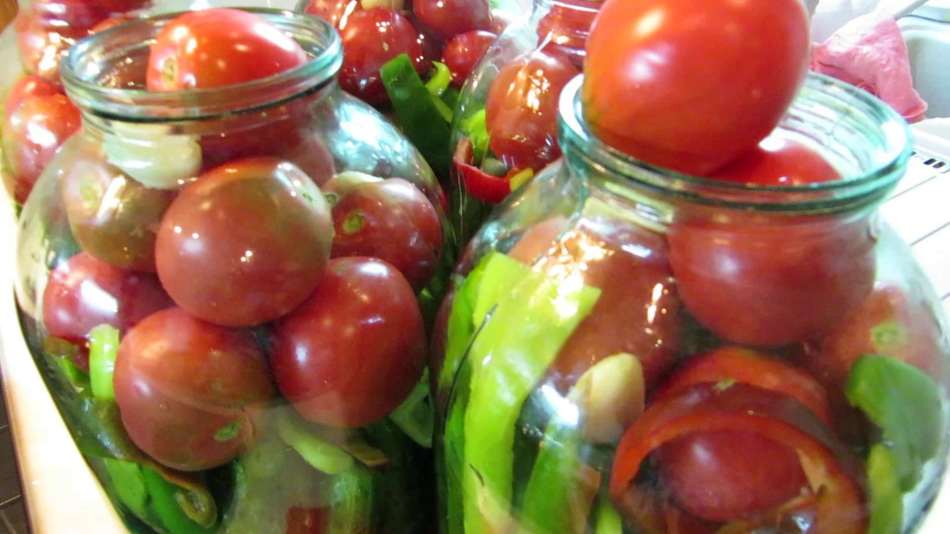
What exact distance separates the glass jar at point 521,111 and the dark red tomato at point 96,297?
183 mm

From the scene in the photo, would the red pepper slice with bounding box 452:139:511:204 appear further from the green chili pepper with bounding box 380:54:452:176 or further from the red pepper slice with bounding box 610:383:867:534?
the red pepper slice with bounding box 610:383:867:534

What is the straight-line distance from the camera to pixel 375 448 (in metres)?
0.38

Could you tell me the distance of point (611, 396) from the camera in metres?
0.27

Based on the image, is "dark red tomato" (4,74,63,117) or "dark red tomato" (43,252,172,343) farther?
"dark red tomato" (4,74,63,117)

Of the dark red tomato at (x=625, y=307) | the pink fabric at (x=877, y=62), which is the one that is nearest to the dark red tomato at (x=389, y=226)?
the dark red tomato at (x=625, y=307)

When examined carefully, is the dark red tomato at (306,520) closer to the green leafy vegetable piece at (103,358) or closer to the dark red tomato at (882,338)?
the green leafy vegetable piece at (103,358)

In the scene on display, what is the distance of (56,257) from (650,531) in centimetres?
28

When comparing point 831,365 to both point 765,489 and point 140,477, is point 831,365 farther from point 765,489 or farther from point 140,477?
point 140,477

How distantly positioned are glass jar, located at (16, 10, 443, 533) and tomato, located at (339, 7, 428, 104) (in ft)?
0.43

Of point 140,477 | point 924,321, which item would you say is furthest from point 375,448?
point 924,321

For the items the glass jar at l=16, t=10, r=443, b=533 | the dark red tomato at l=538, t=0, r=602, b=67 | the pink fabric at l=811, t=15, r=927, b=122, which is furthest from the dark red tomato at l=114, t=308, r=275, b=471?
the pink fabric at l=811, t=15, r=927, b=122

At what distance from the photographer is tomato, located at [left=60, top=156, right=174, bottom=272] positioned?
0.34 metres

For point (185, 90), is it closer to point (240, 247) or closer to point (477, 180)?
point (240, 247)

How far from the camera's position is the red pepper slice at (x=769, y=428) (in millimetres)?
262
